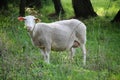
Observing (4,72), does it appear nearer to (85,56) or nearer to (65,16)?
(85,56)

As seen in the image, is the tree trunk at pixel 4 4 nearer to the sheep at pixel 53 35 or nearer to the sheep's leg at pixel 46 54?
the sheep at pixel 53 35

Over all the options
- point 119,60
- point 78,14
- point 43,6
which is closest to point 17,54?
point 119,60

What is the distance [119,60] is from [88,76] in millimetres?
3540

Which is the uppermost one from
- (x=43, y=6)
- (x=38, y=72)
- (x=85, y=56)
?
(x=38, y=72)

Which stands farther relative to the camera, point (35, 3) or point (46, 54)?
point (35, 3)

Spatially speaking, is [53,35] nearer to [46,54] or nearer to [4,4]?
[46,54]

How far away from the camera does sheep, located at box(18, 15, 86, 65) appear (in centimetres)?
1199

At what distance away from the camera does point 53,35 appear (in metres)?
12.6

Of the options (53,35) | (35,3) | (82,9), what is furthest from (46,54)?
(35,3)

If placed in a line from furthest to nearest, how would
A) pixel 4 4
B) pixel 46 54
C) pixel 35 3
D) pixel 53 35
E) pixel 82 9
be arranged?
pixel 35 3, pixel 82 9, pixel 4 4, pixel 53 35, pixel 46 54

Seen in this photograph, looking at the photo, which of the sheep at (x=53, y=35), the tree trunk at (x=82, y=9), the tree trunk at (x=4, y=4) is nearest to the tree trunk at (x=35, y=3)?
the tree trunk at (x=4, y=4)

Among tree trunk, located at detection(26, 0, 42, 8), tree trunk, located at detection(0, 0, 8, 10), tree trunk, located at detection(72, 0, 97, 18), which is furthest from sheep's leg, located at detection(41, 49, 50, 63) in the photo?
tree trunk, located at detection(26, 0, 42, 8)

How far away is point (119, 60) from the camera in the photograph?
12680 millimetres

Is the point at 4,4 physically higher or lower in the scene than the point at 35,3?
higher
